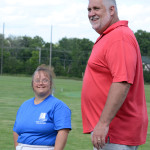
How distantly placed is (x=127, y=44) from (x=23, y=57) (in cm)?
7771

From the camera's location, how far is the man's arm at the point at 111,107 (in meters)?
3.00

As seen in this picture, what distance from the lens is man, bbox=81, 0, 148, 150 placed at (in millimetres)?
3035

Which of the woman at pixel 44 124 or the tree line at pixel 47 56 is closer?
the woman at pixel 44 124

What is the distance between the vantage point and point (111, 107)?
9.86 feet

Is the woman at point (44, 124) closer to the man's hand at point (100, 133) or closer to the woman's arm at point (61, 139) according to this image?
the woman's arm at point (61, 139)

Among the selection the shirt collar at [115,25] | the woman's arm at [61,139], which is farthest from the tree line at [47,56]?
the shirt collar at [115,25]

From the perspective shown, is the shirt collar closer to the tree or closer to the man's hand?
the man's hand

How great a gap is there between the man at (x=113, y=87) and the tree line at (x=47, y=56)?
63.4 m

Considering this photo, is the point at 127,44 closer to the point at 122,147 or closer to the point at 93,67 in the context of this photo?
the point at 93,67

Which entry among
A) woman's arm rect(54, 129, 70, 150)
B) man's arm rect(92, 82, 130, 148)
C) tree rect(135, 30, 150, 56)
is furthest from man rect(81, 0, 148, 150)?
tree rect(135, 30, 150, 56)

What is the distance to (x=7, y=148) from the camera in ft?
24.8

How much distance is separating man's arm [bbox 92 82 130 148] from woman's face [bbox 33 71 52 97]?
86cm

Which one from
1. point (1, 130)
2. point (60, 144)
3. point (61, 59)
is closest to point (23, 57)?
point (61, 59)

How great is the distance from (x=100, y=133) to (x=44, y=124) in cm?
75
